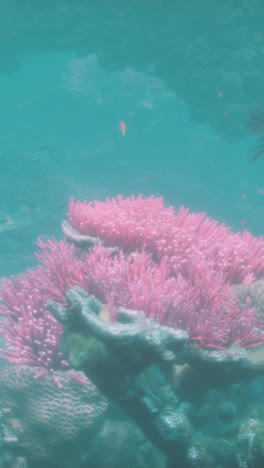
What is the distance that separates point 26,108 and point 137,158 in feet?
57.7

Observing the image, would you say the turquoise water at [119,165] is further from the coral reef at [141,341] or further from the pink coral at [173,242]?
the pink coral at [173,242]

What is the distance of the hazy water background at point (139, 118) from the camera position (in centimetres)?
1562

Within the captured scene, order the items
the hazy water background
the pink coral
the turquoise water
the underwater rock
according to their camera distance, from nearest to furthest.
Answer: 1. the underwater rock
2. the turquoise water
3. the pink coral
4. the hazy water background

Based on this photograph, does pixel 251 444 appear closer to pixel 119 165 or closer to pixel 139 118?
pixel 119 165

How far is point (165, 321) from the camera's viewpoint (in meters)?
3.18

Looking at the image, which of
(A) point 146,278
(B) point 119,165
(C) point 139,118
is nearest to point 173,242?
(A) point 146,278

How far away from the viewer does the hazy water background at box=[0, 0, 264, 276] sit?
51.2 feet

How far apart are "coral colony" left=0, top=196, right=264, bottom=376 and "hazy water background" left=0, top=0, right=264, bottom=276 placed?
7886 mm

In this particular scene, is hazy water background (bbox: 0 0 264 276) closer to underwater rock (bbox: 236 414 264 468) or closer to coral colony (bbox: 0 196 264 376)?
coral colony (bbox: 0 196 264 376)

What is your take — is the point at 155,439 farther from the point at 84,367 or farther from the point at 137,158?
the point at 137,158

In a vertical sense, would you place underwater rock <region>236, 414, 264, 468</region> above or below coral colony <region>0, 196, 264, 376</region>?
below

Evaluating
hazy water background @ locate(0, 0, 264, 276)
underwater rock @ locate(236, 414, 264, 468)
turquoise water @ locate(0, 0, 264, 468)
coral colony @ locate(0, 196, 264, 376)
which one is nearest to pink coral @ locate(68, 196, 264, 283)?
coral colony @ locate(0, 196, 264, 376)

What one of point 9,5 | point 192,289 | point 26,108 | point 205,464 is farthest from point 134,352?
point 26,108

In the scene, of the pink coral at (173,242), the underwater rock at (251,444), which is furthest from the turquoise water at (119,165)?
the pink coral at (173,242)
